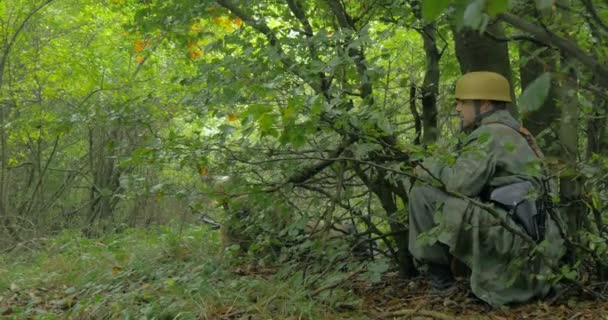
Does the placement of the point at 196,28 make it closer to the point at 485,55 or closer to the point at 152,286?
the point at 152,286

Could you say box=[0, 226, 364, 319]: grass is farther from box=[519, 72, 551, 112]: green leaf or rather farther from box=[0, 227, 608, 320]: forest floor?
box=[519, 72, 551, 112]: green leaf

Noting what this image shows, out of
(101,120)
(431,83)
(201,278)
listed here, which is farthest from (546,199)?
(101,120)

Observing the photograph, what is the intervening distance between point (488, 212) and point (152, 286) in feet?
7.59

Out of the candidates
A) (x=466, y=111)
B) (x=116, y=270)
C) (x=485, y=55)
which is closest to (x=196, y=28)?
(x=116, y=270)

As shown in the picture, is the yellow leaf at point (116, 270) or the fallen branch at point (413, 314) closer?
the fallen branch at point (413, 314)

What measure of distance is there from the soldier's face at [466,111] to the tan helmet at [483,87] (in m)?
0.04

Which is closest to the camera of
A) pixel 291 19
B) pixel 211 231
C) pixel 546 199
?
pixel 546 199

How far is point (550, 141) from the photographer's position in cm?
474

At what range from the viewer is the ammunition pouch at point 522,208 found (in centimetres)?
406

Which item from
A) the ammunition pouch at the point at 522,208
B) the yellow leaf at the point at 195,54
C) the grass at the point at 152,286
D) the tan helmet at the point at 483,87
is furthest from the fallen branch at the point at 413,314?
the yellow leaf at the point at 195,54

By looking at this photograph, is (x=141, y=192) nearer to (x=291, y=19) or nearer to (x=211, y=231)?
(x=291, y=19)

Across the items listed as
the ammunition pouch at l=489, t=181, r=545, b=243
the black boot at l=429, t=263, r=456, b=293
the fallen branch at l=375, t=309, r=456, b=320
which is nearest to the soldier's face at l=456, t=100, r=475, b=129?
the ammunition pouch at l=489, t=181, r=545, b=243

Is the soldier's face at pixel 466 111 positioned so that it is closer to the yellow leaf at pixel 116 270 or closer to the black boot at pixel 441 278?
the black boot at pixel 441 278

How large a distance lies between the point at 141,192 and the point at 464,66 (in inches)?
89.5
